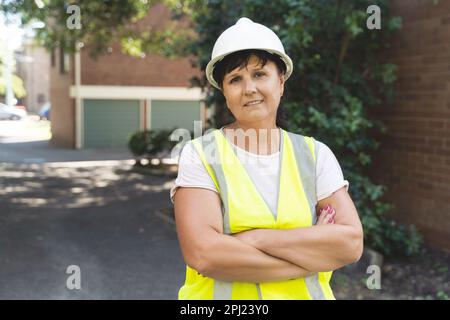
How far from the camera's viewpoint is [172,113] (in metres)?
24.1

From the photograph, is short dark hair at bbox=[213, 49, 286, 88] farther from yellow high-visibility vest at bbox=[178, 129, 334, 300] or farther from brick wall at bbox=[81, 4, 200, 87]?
brick wall at bbox=[81, 4, 200, 87]

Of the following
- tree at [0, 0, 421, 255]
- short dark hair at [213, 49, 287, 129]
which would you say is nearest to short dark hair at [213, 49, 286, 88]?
short dark hair at [213, 49, 287, 129]

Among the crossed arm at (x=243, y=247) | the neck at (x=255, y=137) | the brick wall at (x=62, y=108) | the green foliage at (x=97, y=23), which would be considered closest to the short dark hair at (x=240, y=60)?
the neck at (x=255, y=137)

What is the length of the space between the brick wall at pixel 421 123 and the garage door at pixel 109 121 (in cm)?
1730

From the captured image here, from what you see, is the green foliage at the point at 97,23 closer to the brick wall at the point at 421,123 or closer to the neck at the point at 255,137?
the brick wall at the point at 421,123

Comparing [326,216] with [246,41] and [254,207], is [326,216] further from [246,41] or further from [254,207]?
[246,41]

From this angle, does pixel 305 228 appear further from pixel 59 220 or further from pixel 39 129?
pixel 39 129

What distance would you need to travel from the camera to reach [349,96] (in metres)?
5.84

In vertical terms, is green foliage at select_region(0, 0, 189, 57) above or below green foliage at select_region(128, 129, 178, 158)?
above

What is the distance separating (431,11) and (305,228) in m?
4.69

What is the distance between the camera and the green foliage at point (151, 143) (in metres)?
15.8

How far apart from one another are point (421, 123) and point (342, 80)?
37.1 inches

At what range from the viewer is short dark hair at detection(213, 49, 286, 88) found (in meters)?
1.96
